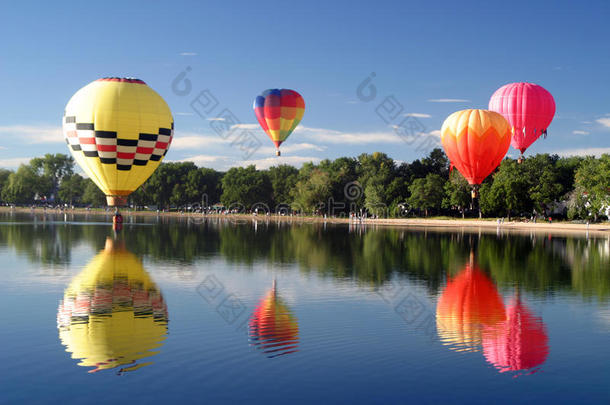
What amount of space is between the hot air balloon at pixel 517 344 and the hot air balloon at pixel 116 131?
3264cm

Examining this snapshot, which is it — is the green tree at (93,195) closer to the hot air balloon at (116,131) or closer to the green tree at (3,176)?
the green tree at (3,176)

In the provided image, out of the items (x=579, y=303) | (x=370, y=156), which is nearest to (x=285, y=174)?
(x=370, y=156)

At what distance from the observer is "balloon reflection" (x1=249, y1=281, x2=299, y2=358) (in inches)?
557

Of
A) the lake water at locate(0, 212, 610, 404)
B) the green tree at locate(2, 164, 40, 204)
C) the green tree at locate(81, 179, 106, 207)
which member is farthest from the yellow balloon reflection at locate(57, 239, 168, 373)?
the green tree at locate(2, 164, 40, 204)

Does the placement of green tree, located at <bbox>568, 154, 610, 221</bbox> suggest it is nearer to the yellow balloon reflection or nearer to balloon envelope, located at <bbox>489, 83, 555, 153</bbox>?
balloon envelope, located at <bbox>489, 83, 555, 153</bbox>

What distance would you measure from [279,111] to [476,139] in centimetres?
2303

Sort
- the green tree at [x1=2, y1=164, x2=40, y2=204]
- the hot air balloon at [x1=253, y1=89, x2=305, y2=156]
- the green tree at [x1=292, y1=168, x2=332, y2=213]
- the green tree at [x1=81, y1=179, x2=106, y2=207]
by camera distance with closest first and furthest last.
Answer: the hot air balloon at [x1=253, y1=89, x2=305, y2=156] → the green tree at [x1=292, y1=168, x2=332, y2=213] → the green tree at [x1=81, y1=179, x2=106, y2=207] → the green tree at [x1=2, y1=164, x2=40, y2=204]

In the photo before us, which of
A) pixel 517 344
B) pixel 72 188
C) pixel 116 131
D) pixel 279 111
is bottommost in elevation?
pixel 517 344

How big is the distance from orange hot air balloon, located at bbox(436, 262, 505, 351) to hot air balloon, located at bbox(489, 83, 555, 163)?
4176cm

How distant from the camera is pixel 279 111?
228 ft

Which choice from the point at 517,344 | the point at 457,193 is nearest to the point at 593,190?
the point at 457,193

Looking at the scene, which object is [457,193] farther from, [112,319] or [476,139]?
[112,319]

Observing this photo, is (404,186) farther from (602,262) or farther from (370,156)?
(602,262)

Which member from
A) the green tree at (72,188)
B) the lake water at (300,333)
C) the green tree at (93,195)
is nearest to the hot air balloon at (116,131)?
the lake water at (300,333)
